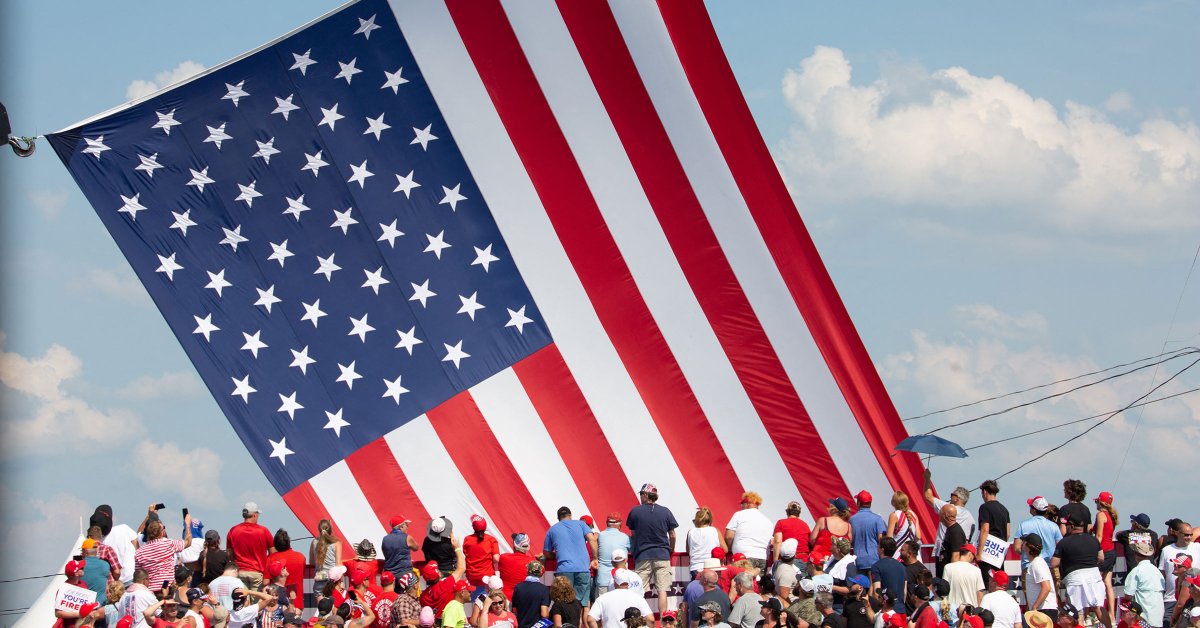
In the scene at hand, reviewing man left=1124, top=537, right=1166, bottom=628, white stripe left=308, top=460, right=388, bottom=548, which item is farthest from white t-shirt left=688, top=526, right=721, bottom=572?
white stripe left=308, top=460, right=388, bottom=548

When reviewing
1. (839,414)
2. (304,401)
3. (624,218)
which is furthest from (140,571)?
(839,414)

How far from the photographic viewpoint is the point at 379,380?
1880 cm

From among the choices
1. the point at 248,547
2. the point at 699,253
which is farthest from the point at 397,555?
the point at 699,253

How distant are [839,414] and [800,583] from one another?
5249 mm

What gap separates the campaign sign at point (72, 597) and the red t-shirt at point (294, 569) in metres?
2.04

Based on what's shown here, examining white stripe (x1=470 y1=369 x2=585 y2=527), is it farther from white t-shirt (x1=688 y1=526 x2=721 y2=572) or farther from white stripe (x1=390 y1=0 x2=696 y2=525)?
white t-shirt (x1=688 y1=526 x2=721 y2=572)

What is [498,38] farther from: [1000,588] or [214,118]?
[1000,588]

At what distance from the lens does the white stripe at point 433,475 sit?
1845 cm

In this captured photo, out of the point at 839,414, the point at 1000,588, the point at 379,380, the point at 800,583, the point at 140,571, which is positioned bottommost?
the point at 1000,588

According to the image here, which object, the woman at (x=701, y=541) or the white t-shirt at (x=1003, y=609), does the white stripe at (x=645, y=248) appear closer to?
the woman at (x=701, y=541)

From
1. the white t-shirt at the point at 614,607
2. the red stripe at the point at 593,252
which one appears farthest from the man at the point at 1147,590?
the red stripe at the point at 593,252

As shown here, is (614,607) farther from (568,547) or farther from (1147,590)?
(1147,590)

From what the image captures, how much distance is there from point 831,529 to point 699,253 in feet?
14.7

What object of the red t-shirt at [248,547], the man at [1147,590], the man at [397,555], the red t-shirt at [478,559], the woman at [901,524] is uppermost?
the red t-shirt at [248,547]
